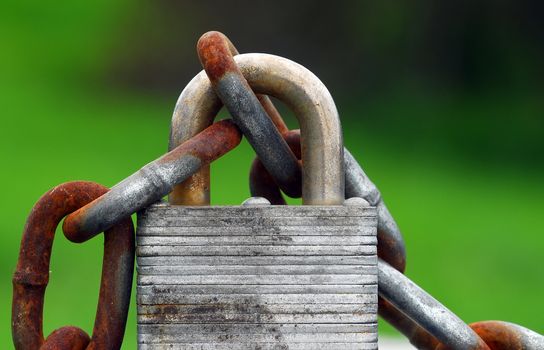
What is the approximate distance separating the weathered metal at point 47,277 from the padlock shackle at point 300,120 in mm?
132

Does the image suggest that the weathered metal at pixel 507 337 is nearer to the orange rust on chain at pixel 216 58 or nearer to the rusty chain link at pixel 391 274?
the rusty chain link at pixel 391 274

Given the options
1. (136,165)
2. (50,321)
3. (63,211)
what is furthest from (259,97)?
(136,165)

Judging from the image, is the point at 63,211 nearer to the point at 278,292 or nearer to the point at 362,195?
the point at 278,292

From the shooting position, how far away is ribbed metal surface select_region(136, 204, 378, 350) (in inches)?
74.1

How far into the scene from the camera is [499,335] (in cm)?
217

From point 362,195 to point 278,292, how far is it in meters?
0.31

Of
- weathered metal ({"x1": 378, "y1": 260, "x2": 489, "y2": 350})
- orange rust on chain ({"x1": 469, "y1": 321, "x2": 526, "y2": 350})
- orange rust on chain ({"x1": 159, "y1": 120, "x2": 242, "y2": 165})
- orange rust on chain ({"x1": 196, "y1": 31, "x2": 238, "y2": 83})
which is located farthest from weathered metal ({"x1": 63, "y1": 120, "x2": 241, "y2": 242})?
orange rust on chain ({"x1": 469, "y1": 321, "x2": 526, "y2": 350})

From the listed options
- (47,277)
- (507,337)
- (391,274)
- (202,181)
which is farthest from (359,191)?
(47,277)

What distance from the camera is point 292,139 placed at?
210 cm

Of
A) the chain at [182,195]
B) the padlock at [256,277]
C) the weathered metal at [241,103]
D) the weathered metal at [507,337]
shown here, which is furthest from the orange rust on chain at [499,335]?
the weathered metal at [241,103]

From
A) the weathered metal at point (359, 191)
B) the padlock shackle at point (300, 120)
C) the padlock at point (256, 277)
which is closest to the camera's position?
the padlock at point (256, 277)

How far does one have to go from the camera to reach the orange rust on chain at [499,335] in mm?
2154

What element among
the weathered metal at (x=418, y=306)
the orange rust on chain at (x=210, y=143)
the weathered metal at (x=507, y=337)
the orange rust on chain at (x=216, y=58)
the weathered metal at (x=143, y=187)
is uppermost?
the orange rust on chain at (x=216, y=58)

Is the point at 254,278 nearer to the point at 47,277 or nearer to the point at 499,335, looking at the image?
the point at 47,277
